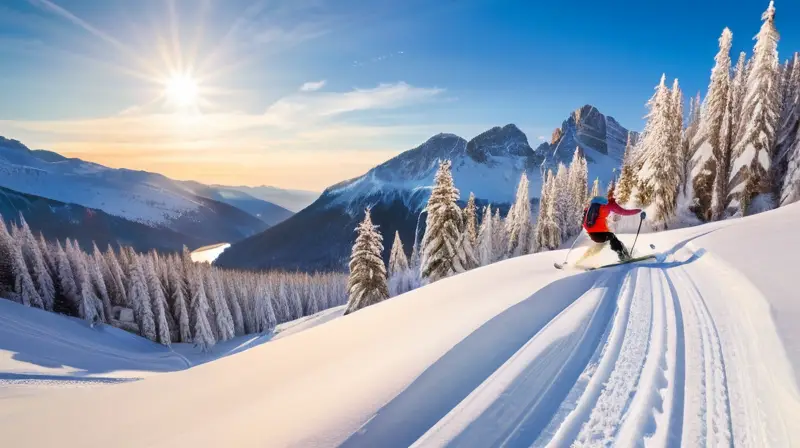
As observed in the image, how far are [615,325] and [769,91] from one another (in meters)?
33.2

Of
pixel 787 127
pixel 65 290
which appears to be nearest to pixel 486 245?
pixel 787 127

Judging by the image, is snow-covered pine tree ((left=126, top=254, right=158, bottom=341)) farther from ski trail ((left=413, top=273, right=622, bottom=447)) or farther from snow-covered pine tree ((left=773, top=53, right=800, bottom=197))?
snow-covered pine tree ((left=773, top=53, right=800, bottom=197))

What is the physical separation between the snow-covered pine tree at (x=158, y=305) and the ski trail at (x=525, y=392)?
170ft

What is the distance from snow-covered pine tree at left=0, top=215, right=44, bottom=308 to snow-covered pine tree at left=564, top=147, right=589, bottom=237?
6904cm

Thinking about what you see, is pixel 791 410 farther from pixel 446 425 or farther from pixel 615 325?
pixel 446 425

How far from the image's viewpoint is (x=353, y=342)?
5.30 meters

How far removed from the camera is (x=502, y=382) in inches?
131

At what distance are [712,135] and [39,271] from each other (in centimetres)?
7089

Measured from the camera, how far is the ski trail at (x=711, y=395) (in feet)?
8.84

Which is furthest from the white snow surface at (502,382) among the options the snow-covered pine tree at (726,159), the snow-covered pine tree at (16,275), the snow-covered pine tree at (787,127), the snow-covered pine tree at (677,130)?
the snow-covered pine tree at (16,275)

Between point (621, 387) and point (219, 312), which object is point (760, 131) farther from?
point (219, 312)

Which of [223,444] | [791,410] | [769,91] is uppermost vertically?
[769,91]

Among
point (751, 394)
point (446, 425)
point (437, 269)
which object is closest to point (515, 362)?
point (446, 425)

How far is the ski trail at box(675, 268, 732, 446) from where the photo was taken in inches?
106
